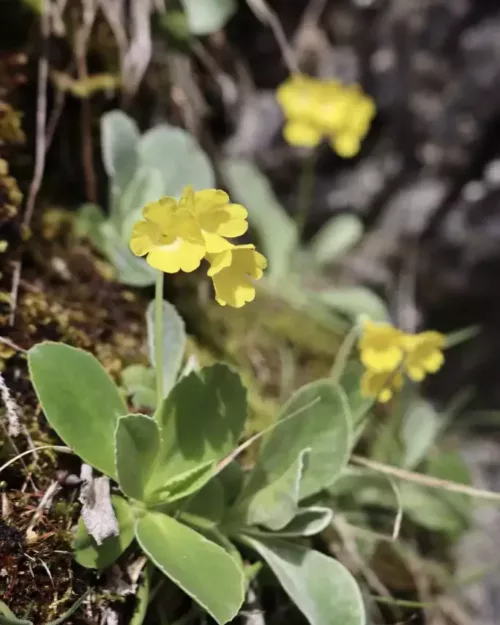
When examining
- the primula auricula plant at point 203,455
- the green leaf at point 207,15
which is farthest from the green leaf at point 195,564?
the green leaf at point 207,15

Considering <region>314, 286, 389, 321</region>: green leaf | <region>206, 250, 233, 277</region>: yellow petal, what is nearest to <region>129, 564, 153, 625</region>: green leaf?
<region>206, 250, 233, 277</region>: yellow petal

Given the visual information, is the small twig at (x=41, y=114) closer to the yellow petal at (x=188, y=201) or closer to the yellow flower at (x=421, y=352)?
the yellow petal at (x=188, y=201)

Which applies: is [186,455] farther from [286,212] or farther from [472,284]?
[472,284]

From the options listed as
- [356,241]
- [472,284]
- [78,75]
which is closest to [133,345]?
[78,75]

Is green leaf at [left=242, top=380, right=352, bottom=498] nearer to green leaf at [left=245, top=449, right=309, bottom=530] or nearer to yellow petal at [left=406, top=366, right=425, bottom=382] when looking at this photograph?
green leaf at [left=245, top=449, right=309, bottom=530]

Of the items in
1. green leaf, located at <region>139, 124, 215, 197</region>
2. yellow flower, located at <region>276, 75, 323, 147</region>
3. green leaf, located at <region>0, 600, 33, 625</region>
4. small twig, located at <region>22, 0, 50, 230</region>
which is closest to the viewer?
green leaf, located at <region>0, 600, 33, 625</region>
